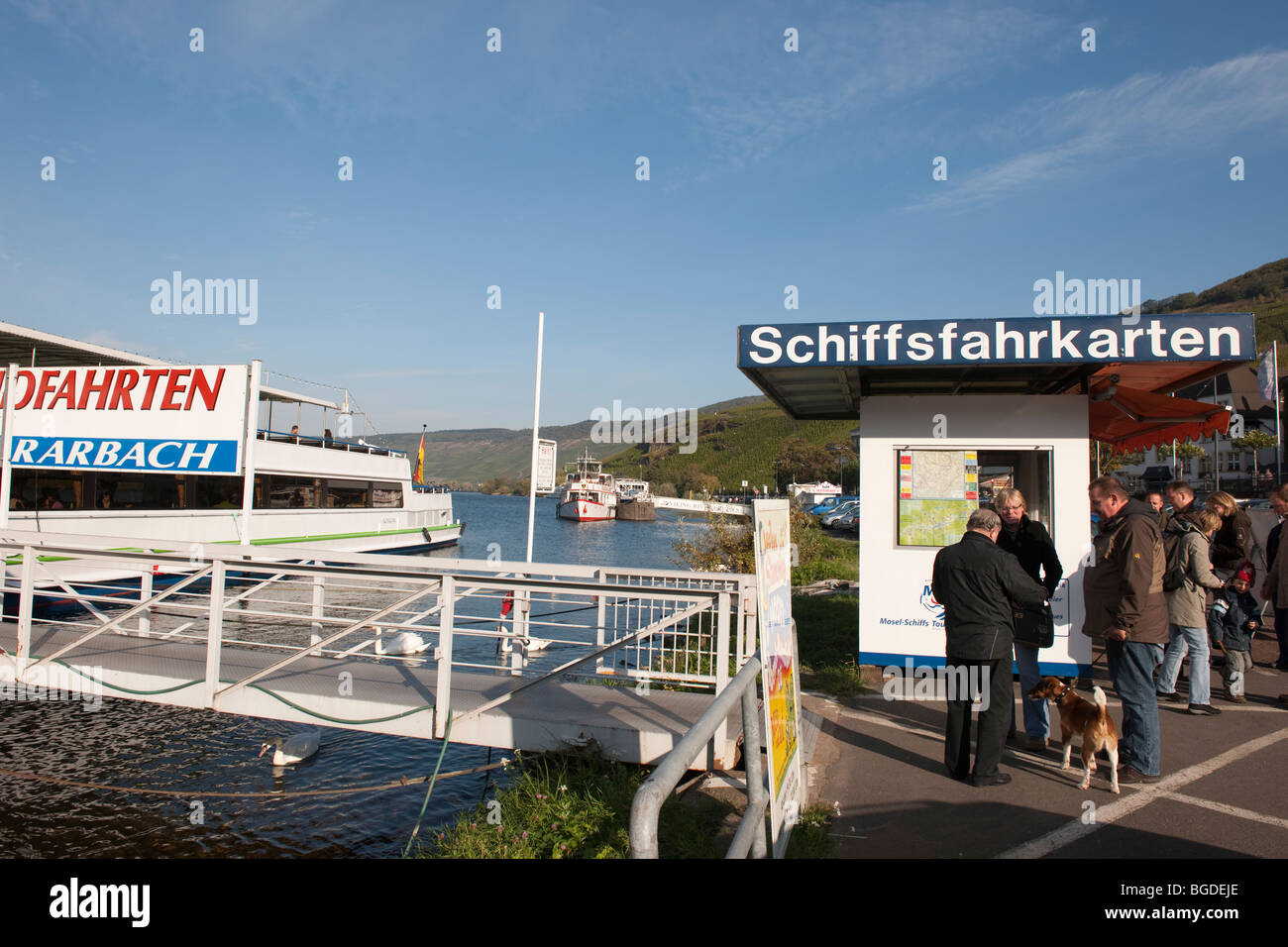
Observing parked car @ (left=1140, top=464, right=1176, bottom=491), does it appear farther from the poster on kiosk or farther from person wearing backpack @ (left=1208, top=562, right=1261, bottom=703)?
the poster on kiosk

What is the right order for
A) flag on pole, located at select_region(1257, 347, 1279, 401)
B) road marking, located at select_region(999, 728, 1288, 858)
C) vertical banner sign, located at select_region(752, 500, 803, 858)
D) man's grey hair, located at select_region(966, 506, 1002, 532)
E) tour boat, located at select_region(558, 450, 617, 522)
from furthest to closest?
tour boat, located at select_region(558, 450, 617, 522), flag on pole, located at select_region(1257, 347, 1279, 401), man's grey hair, located at select_region(966, 506, 1002, 532), road marking, located at select_region(999, 728, 1288, 858), vertical banner sign, located at select_region(752, 500, 803, 858)

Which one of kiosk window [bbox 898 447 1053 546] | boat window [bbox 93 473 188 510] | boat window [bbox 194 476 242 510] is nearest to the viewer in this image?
kiosk window [bbox 898 447 1053 546]

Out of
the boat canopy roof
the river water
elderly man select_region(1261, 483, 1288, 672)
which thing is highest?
the boat canopy roof

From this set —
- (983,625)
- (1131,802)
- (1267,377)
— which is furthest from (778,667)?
(1267,377)

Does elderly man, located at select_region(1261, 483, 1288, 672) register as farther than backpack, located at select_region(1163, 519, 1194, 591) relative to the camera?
Yes

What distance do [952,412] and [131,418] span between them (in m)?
12.3

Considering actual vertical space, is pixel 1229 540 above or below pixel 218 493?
below

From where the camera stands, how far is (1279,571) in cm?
798

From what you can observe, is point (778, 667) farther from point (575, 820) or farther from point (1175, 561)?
point (1175, 561)

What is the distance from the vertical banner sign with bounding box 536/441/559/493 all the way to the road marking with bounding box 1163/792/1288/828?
33.0 ft

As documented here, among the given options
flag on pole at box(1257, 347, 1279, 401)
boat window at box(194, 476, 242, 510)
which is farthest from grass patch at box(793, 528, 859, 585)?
flag on pole at box(1257, 347, 1279, 401)

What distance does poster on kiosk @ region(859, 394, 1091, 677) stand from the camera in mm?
7762
